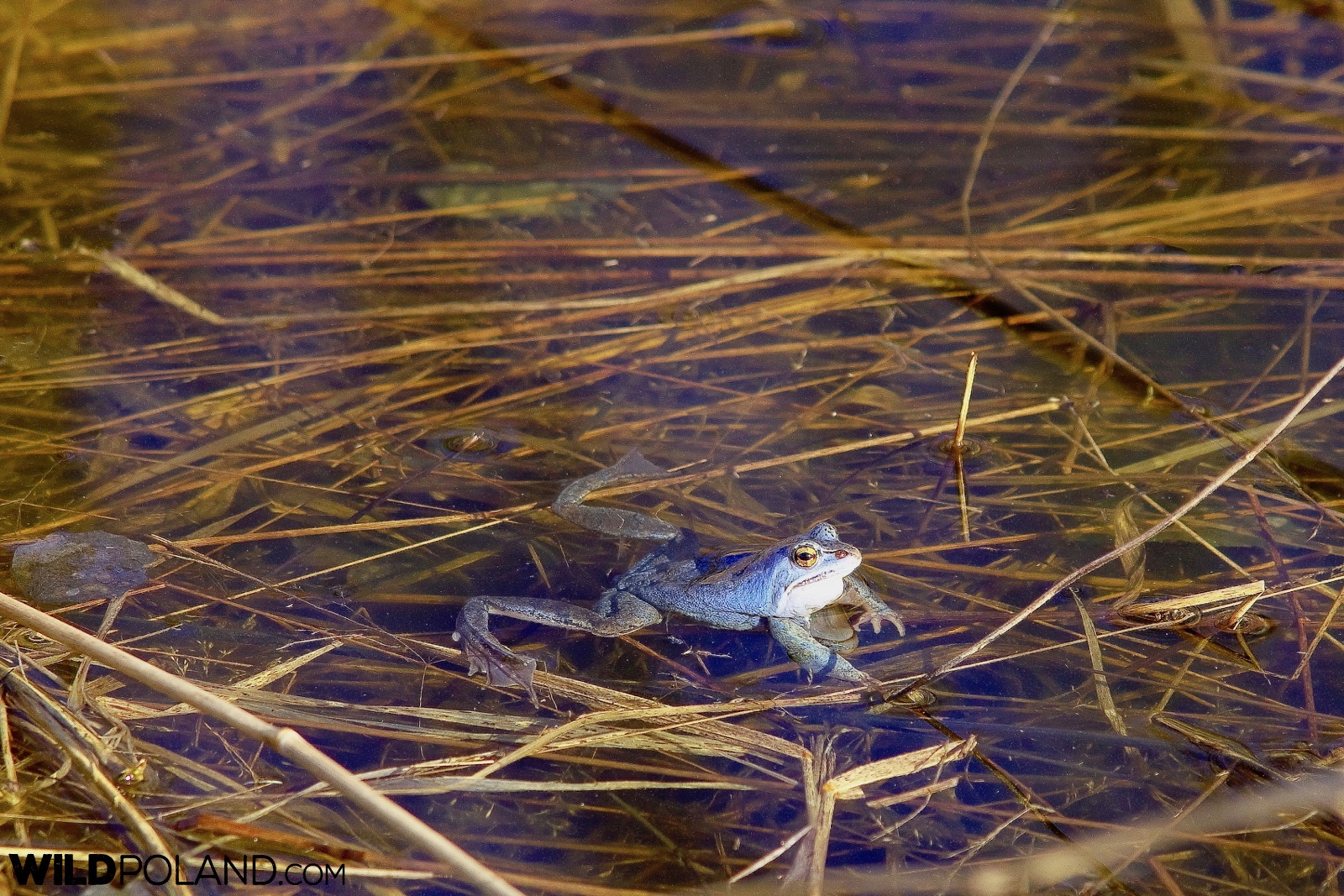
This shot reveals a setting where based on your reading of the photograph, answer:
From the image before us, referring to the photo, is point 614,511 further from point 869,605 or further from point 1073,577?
point 1073,577

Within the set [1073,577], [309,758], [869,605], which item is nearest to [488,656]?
[309,758]

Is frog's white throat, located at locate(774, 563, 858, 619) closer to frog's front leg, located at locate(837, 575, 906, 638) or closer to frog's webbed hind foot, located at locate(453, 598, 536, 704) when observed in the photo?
frog's front leg, located at locate(837, 575, 906, 638)

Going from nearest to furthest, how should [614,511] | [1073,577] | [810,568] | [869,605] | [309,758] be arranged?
A: [309,758], [1073,577], [810,568], [869,605], [614,511]

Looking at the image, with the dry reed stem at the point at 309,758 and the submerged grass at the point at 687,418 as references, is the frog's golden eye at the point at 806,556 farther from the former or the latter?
the dry reed stem at the point at 309,758

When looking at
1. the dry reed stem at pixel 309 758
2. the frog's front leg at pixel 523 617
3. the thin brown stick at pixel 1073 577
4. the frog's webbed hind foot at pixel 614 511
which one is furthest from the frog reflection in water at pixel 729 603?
the dry reed stem at pixel 309 758

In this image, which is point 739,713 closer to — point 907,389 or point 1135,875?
point 1135,875

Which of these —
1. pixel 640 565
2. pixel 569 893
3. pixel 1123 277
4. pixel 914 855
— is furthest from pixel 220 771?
pixel 1123 277
